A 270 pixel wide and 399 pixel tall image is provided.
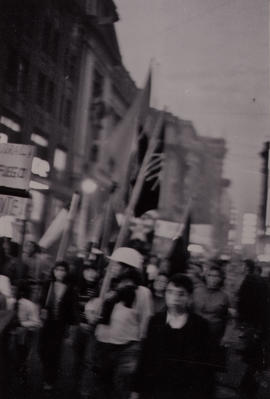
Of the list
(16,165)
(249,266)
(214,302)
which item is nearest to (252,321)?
(214,302)

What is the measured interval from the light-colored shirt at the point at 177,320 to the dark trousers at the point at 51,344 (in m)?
1.51

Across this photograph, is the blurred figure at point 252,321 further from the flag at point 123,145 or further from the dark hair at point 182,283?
the flag at point 123,145

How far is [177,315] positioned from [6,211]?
235cm

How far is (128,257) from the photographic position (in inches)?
211

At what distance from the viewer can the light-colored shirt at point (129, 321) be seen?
5.04 meters

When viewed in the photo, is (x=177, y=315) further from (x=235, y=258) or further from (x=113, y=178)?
(x=113, y=178)

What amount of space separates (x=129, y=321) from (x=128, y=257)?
2.00 feet

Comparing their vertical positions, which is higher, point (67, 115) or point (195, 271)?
point (67, 115)

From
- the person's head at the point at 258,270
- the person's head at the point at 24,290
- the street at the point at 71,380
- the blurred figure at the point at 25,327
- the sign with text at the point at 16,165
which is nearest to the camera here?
the street at the point at 71,380

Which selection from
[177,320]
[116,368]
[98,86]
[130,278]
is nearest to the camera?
[177,320]

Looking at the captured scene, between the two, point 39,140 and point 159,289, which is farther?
point 39,140

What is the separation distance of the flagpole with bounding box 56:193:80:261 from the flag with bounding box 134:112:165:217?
63 centimetres

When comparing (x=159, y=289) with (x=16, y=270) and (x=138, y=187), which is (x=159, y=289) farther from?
(x=16, y=270)

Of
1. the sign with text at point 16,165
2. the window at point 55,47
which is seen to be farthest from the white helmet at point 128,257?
the window at point 55,47
